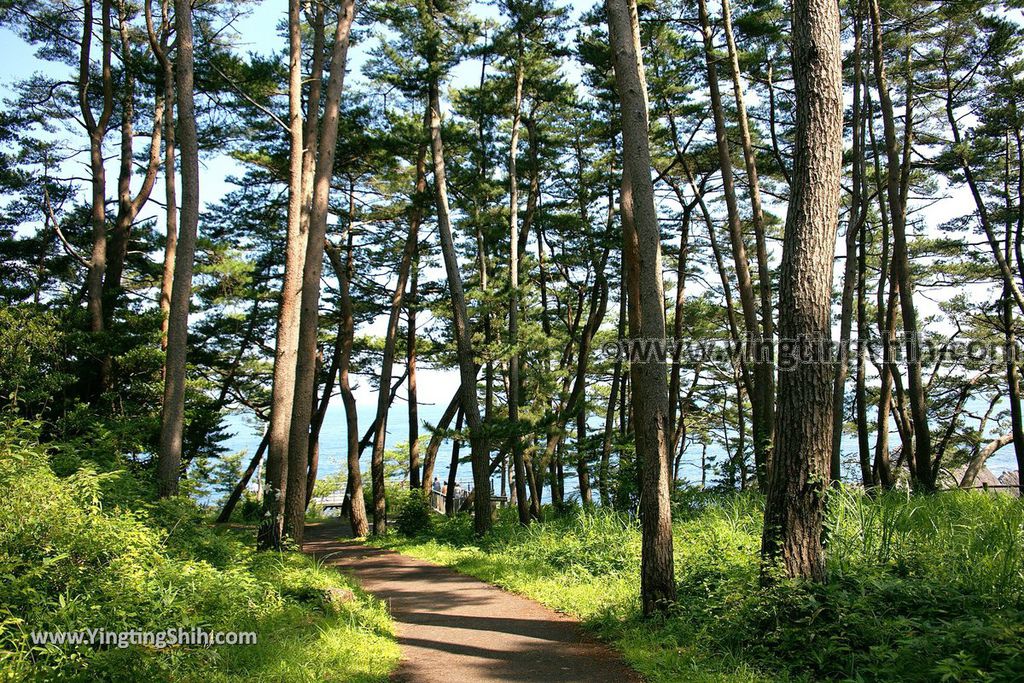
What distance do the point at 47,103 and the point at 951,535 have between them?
18378 millimetres

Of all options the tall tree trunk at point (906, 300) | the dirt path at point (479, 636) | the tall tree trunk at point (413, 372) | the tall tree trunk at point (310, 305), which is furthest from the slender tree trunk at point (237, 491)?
the tall tree trunk at point (906, 300)

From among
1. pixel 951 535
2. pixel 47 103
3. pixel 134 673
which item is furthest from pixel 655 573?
pixel 47 103

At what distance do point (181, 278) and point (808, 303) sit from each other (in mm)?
7998

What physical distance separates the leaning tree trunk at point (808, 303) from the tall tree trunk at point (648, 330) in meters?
0.95

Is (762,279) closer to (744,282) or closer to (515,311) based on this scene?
(744,282)

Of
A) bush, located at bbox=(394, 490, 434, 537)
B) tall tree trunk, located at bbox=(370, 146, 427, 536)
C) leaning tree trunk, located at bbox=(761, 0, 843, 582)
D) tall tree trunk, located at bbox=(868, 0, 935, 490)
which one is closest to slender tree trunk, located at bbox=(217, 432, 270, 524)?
tall tree trunk, located at bbox=(370, 146, 427, 536)

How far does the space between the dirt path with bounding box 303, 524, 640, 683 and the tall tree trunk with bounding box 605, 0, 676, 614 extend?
0.85 m

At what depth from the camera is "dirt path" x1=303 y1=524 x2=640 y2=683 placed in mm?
5117

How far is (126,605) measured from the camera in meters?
4.39

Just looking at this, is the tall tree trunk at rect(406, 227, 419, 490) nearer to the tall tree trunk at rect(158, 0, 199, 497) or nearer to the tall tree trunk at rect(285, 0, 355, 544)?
the tall tree trunk at rect(285, 0, 355, 544)

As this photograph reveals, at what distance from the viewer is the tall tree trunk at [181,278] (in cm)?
894

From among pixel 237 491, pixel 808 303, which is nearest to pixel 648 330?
pixel 808 303

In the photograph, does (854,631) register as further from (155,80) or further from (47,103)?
(47,103)

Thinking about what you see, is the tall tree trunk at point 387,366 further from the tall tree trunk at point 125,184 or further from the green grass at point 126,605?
the green grass at point 126,605
